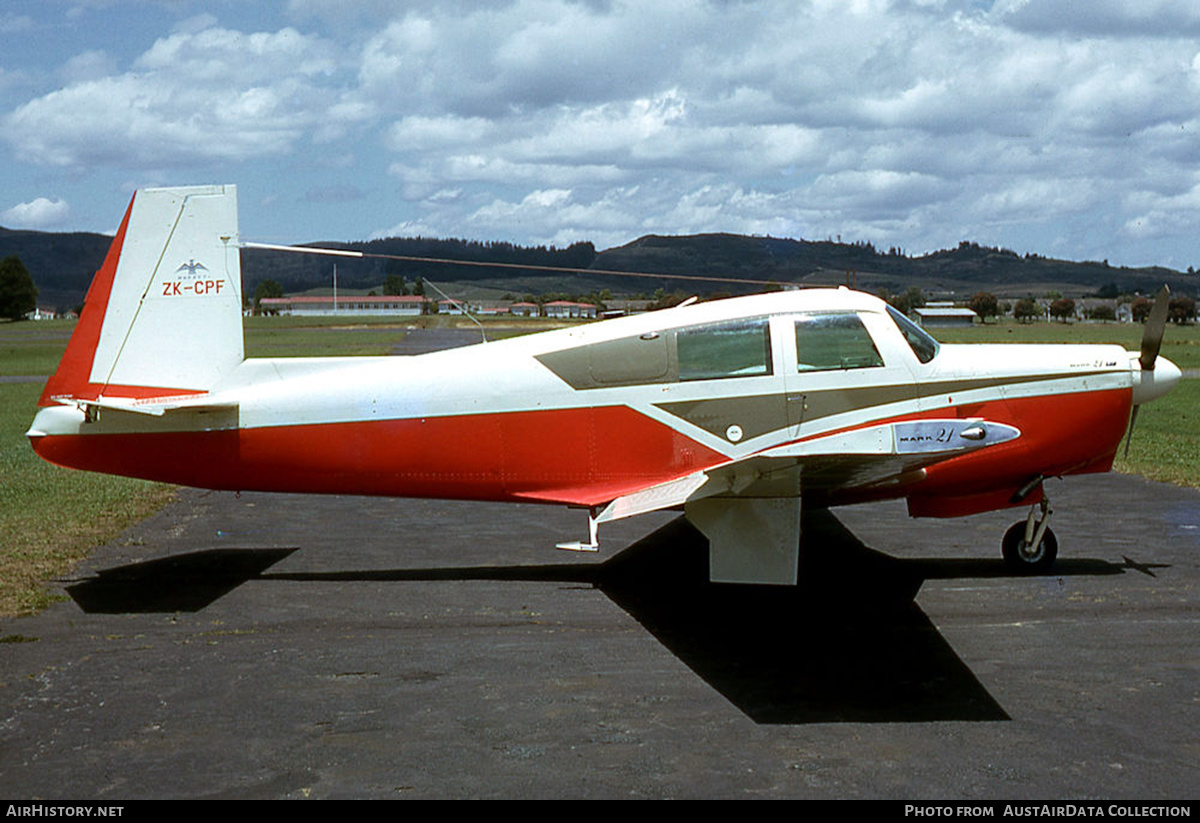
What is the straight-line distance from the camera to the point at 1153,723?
19.6ft

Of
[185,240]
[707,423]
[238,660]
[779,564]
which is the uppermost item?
[185,240]

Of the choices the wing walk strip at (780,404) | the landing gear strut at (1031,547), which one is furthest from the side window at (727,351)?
the landing gear strut at (1031,547)

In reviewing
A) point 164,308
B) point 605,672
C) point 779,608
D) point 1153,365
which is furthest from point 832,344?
point 164,308

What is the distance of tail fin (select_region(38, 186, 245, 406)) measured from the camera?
903cm

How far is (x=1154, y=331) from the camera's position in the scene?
885 centimetres

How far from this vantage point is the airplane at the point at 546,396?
8648 millimetres

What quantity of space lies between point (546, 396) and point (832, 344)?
8.23ft

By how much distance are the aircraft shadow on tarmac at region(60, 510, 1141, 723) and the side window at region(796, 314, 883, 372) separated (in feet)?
6.73

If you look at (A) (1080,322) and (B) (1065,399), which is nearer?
(B) (1065,399)

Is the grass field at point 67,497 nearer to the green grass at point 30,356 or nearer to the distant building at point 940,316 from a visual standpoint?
the distant building at point 940,316
